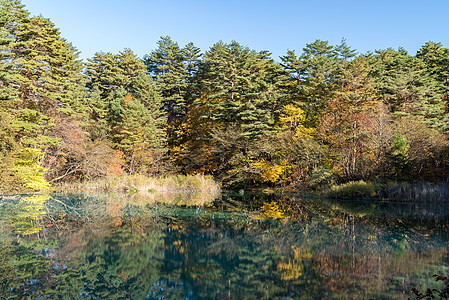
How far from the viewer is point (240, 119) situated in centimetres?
2984

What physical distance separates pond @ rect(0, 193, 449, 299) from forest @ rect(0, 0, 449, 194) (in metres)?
10.1

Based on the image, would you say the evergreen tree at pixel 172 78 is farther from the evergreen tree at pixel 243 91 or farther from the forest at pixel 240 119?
the evergreen tree at pixel 243 91

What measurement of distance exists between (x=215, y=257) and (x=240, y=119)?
77.0ft

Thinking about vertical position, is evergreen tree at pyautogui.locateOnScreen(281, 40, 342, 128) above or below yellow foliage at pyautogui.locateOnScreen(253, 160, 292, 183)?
above

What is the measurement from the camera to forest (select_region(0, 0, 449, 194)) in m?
22.6

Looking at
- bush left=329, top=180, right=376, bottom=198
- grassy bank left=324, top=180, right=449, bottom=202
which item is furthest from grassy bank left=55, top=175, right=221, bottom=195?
grassy bank left=324, top=180, right=449, bottom=202

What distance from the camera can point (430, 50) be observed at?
36688 mm

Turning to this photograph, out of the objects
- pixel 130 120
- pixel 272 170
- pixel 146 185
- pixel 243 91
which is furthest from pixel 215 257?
pixel 130 120

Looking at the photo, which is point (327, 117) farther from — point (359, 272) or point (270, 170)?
point (359, 272)

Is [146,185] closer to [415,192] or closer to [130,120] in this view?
[130,120]

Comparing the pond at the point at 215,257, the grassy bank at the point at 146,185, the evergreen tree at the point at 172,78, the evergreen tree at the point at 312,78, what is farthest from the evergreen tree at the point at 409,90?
the evergreen tree at the point at 172,78

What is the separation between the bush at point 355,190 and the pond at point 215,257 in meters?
7.85

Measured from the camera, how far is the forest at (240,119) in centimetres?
2258

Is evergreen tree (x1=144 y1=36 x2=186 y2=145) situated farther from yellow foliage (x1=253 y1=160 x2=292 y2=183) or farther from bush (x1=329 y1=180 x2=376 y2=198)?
bush (x1=329 y1=180 x2=376 y2=198)
